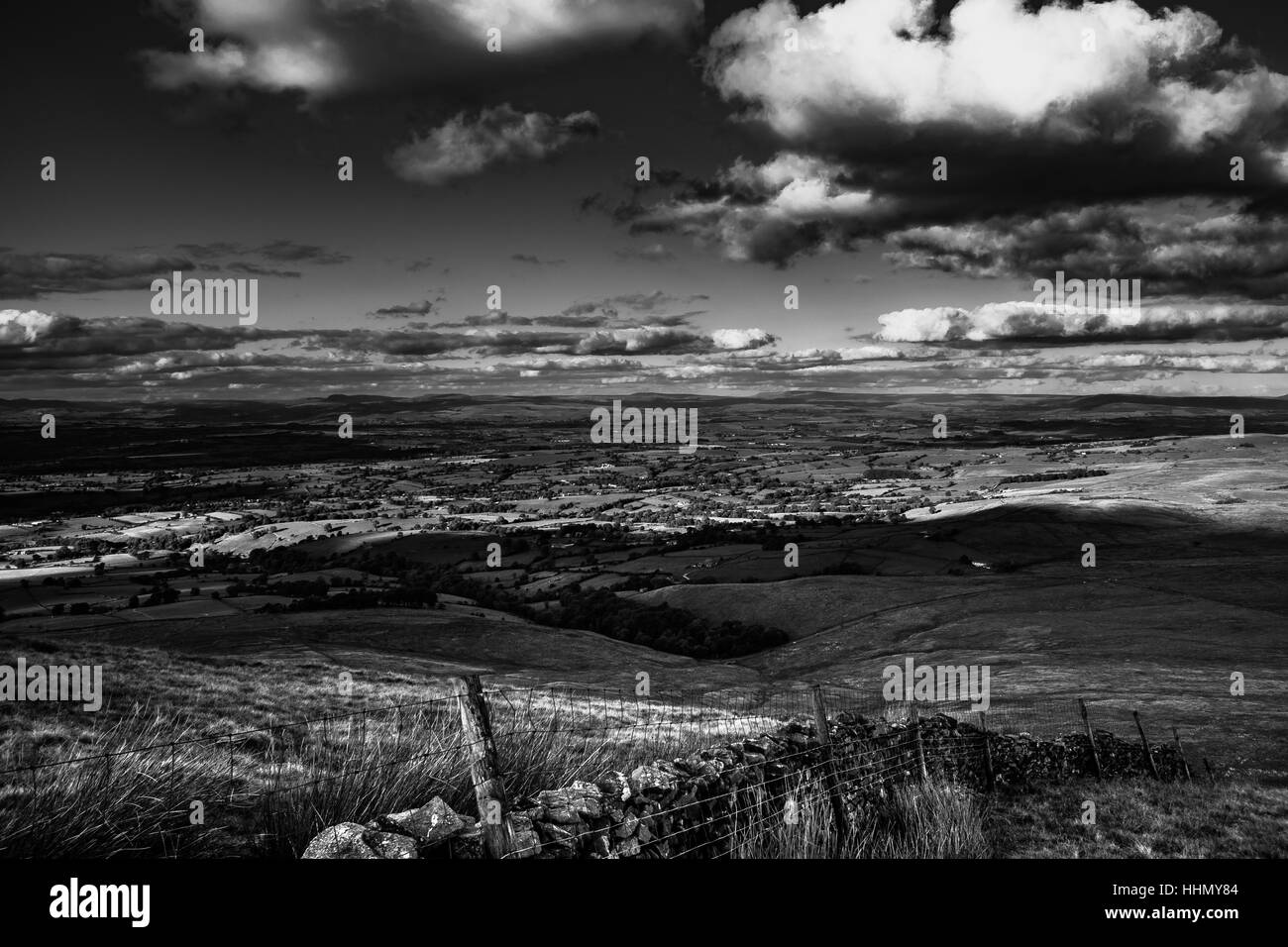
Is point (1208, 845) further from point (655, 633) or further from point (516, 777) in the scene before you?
point (655, 633)

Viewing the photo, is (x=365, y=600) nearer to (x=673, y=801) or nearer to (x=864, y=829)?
(x=864, y=829)

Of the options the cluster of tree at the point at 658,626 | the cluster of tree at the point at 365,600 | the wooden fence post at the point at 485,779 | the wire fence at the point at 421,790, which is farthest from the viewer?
the cluster of tree at the point at 365,600

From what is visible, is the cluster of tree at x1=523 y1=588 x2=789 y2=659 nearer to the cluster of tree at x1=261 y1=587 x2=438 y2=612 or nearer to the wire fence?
the cluster of tree at x1=261 y1=587 x2=438 y2=612

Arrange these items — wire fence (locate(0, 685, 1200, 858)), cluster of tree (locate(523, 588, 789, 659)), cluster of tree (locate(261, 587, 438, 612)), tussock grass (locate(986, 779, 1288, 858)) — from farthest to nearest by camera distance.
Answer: cluster of tree (locate(261, 587, 438, 612)), cluster of tree (locate(523, 588, 789, 659)), tussock grass (locate(986, 779, 1288, 858)), wire fence (locate(0, 685, 1200, 858))

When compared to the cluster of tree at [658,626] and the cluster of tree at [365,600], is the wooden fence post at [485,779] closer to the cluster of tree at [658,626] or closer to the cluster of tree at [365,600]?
the cluster of tree at [658,626]

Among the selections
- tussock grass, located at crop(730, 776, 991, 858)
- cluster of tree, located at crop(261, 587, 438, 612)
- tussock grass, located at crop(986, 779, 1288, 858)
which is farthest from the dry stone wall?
cluster of tree, located at crop(261, 587, 438, 612)

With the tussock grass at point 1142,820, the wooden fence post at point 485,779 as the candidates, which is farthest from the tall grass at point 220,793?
the tussock grass at point 1142,820
